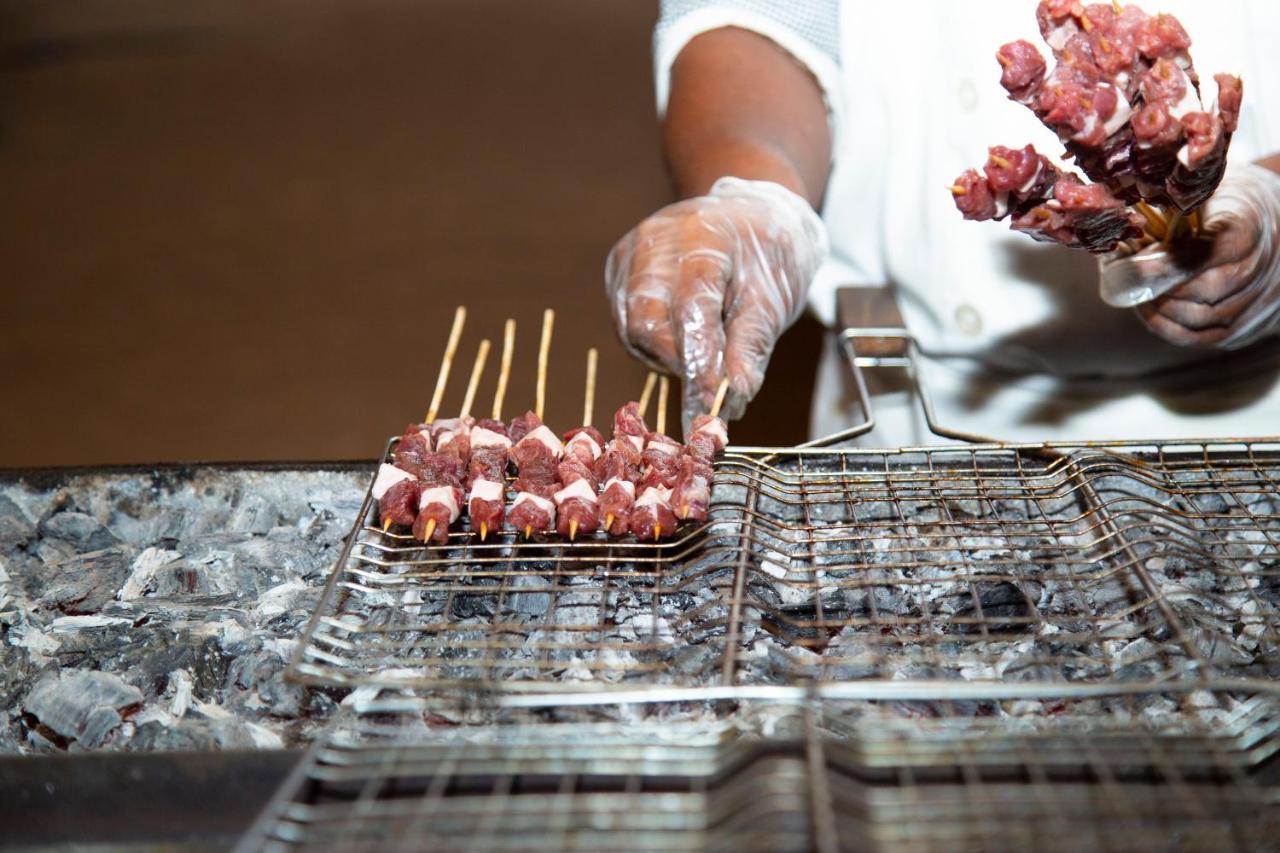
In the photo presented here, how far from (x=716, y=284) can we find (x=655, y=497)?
727 millimetres

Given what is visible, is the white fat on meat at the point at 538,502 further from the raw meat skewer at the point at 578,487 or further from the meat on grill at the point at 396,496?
the meat on grill at the point at 396,496

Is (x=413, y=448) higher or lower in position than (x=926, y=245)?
lower

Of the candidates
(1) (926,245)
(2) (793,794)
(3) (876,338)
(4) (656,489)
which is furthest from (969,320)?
(2) (793,794)

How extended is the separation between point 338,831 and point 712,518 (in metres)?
1.22

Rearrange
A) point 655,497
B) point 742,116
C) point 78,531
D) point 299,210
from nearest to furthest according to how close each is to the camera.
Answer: point 655,497 → point 78,531 → point 742,116 → point 299,210

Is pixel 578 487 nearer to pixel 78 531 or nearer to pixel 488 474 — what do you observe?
pixel 488 474

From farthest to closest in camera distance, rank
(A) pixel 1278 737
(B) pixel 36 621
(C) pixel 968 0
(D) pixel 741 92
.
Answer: (D) pixel 741 92
(C) pixel 968 0
(B) pixel 36 621
(A) pixel 1278 737

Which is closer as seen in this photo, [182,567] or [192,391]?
[182,567]

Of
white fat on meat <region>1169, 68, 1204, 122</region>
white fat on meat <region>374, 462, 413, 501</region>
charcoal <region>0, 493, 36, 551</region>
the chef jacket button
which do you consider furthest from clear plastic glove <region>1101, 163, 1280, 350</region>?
charcoal <region>0, 493, 36, 551</region>

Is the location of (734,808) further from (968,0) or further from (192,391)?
(192,391)

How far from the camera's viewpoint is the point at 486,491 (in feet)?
7.36

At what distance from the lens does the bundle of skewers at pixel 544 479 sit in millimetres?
2209

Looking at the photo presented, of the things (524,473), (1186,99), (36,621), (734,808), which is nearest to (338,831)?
(734,808)

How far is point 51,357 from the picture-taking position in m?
7.12
